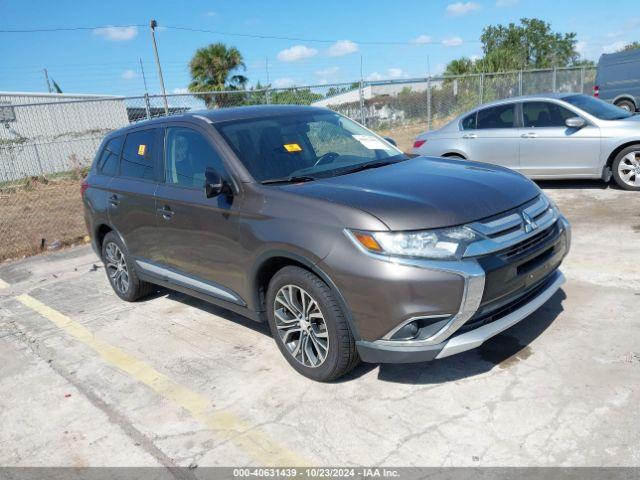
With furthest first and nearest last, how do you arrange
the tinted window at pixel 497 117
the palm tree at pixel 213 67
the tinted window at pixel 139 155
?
1. the palm tree at pixel 213 67
2. the tinted window at pixel 497 117
3. the tinted window at pixel 139 155

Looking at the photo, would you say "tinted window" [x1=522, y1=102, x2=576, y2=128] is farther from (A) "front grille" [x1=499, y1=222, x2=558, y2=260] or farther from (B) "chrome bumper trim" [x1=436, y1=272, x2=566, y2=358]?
(B) "chrome bumper trim" [x1=436, y1=272, x2=566, y2=358]

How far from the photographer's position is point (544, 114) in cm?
820

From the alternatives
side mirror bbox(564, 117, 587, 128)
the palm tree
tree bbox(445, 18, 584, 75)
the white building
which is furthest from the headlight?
tree bbox(445, 18, 584, 75)

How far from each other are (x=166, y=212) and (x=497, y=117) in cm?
603

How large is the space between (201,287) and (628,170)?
6.51 meters

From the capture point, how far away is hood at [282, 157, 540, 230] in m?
3.06

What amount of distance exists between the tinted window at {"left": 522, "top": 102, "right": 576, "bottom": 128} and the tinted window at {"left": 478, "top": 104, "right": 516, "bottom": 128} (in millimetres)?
208

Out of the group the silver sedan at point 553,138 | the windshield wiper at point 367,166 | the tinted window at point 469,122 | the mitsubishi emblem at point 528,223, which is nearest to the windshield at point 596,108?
the silver sedan at point 553,138

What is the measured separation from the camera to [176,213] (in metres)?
4.34

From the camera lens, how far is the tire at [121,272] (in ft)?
17.6

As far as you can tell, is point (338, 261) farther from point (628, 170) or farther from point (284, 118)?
point (628, 170)

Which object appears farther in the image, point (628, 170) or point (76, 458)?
point (628, 170)

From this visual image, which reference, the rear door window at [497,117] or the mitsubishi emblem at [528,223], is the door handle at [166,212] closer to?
the mitsubishi emblem at [528,223]

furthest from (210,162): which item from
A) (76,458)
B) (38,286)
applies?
(38,286)
